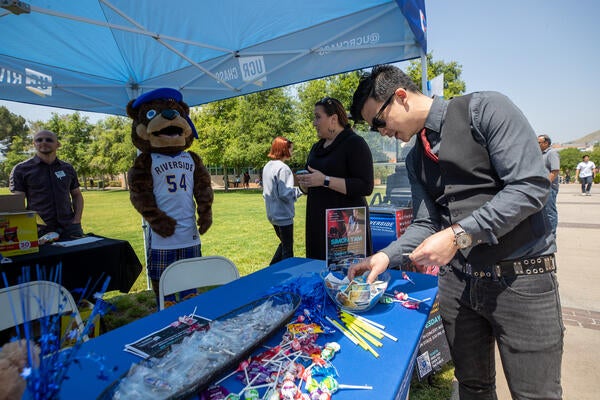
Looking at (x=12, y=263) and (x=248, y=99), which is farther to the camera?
(x=248, y=99)

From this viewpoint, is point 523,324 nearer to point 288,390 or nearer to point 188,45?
point 288,390

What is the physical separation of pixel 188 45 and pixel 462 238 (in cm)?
369

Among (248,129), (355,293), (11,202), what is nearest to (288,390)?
(355,293)

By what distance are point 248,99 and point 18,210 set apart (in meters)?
23.1

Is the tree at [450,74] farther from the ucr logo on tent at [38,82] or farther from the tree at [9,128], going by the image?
the tree at [9,128]

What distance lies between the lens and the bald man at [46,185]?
Result: 359 cm

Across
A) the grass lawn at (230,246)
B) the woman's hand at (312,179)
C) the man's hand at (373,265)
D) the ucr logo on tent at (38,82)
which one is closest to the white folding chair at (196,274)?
the grass lawn at (230,246)

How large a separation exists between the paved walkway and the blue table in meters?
1.44

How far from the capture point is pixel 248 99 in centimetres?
2431

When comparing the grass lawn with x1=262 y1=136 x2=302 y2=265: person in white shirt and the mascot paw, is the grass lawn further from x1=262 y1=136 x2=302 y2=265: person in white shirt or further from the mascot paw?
x1=262 y1=136 x2=302 y2=265: person in white shirt

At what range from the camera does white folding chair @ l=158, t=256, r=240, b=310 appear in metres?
2.02

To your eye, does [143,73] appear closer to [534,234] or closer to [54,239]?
[54,239]

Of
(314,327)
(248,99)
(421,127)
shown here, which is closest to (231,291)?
(314,327)

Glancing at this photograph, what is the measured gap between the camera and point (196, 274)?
2115 mm
